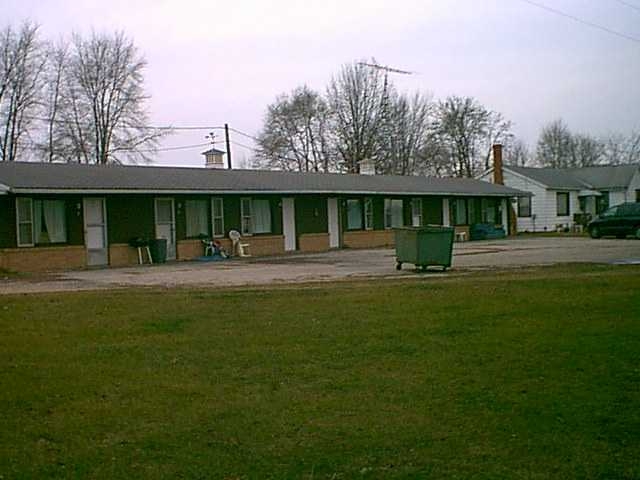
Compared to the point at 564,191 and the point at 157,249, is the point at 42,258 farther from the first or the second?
the point at 564,191

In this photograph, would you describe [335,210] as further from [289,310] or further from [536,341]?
[536,341]

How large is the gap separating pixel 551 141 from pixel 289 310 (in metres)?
82.1

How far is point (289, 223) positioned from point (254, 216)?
1884mm

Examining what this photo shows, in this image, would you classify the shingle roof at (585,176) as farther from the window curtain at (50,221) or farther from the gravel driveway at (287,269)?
the window curtain at (50,221)

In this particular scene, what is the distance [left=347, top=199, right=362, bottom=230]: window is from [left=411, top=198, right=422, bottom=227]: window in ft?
12.2

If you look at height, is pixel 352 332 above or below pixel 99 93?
below

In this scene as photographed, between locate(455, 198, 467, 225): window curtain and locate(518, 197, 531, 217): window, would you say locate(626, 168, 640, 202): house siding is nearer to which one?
locate(518, 197, 531, 217): window

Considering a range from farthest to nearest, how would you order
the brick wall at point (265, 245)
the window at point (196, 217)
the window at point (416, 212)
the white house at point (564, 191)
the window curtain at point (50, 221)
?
the white house at point (564, 191)
the window at point (416, 212)
the brick wall at point (265, 245)
the window at point (196, 217)
the window curtain at point (50, 221)

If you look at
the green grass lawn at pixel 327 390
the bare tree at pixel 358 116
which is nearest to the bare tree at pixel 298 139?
the bare tree at pixel 358 116

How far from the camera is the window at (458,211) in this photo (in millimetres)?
43219

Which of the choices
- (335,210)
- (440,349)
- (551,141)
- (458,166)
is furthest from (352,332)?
(551,141)

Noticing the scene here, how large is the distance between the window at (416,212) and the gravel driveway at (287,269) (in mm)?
8918

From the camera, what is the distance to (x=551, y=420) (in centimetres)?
657

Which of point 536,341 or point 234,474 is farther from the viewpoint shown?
point 536,341
